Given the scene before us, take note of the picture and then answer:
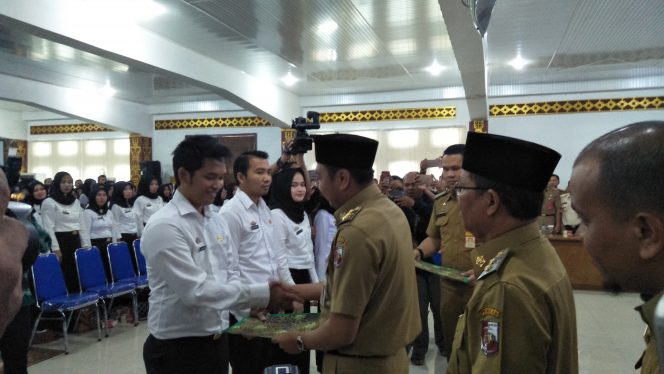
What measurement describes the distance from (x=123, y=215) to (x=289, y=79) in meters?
3.86

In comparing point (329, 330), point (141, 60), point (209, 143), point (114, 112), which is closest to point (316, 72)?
point (141, 60)

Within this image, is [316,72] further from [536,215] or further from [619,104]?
[536,215]

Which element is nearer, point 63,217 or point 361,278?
point 361,278

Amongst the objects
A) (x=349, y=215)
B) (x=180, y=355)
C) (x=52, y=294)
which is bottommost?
(x=52, y=294)

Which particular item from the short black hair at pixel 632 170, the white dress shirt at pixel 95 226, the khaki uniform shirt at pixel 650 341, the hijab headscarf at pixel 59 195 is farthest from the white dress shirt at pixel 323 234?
the hijab headscarf at pixel 59 195

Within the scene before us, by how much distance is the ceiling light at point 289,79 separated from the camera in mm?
8867

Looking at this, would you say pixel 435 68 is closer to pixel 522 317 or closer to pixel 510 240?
pixel 510 240

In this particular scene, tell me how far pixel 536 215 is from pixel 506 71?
325 inches

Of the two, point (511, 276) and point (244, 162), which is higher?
point (244, 162)

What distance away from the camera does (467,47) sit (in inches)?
221

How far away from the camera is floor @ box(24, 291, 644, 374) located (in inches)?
153

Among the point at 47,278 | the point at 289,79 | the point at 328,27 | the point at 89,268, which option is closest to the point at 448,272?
the point at 47,278

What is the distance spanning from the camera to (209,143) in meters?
2.03

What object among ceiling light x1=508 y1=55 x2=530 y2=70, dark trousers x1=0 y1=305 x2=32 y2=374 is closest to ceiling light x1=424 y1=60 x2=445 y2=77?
ceiling light x1=508 y1=55 x2=530 y2=70
